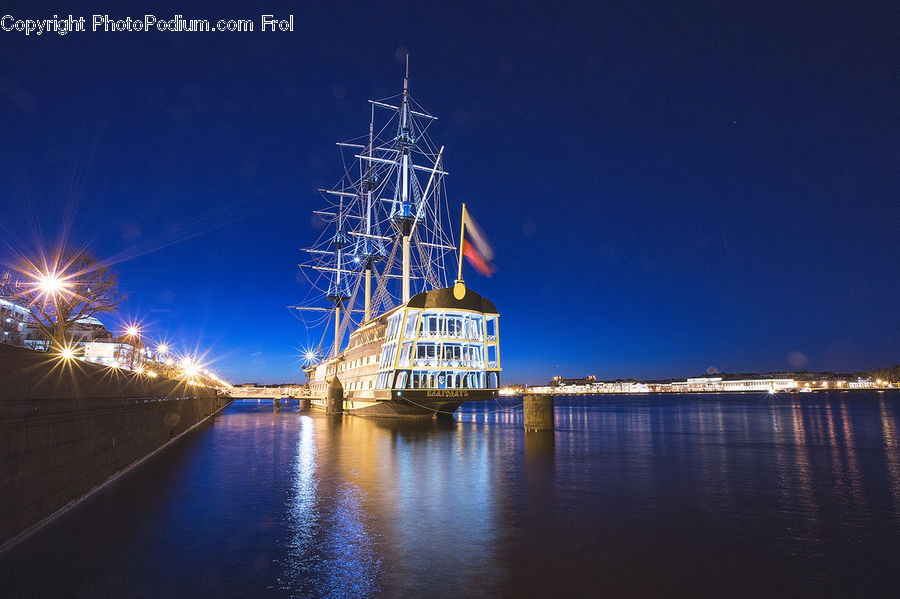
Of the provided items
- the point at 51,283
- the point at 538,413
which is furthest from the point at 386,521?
the point at 51,283

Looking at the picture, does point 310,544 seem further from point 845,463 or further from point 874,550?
point 845,463

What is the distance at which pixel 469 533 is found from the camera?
11.9 m

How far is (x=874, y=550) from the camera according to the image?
11.1m

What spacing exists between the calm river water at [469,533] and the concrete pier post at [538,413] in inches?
703

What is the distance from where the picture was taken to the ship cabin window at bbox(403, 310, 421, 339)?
50.3m

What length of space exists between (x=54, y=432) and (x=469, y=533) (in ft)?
32.7

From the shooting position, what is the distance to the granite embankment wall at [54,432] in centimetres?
978

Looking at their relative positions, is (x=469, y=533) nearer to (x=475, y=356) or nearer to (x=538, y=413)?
(x=538, y=413)

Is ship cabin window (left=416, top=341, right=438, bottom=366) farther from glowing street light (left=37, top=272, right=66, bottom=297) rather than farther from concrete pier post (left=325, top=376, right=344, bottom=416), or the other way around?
glowing street light (left=37, top=272, right=66, bottom=297)

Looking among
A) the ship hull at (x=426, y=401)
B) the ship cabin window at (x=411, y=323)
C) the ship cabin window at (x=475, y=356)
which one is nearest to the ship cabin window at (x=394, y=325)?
the ship cabin window at (x=411, y=323)

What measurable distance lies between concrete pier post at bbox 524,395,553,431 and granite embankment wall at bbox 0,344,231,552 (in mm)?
28572

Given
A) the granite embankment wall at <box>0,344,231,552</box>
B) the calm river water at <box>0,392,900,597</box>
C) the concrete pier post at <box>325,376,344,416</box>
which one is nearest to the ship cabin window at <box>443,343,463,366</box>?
the concrete pier post at <box>325,376,344,416</box>

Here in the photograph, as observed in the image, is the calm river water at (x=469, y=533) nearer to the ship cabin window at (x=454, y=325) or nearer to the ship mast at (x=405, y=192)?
the ship cabin window at (x=454, y=325)

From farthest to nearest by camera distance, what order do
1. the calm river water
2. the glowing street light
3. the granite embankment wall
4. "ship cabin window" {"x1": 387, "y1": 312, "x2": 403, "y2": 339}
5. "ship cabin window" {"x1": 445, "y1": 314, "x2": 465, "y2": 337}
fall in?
"ship cabin window" {"x1": 387, "y1": 312, "x2": 403, "y2": 339}
"ship cabin window" {"x1": 445, "y1": 314, "x2": 465, "y2": 337}
the glowing street light
the granite embankment wall
the calm river water
